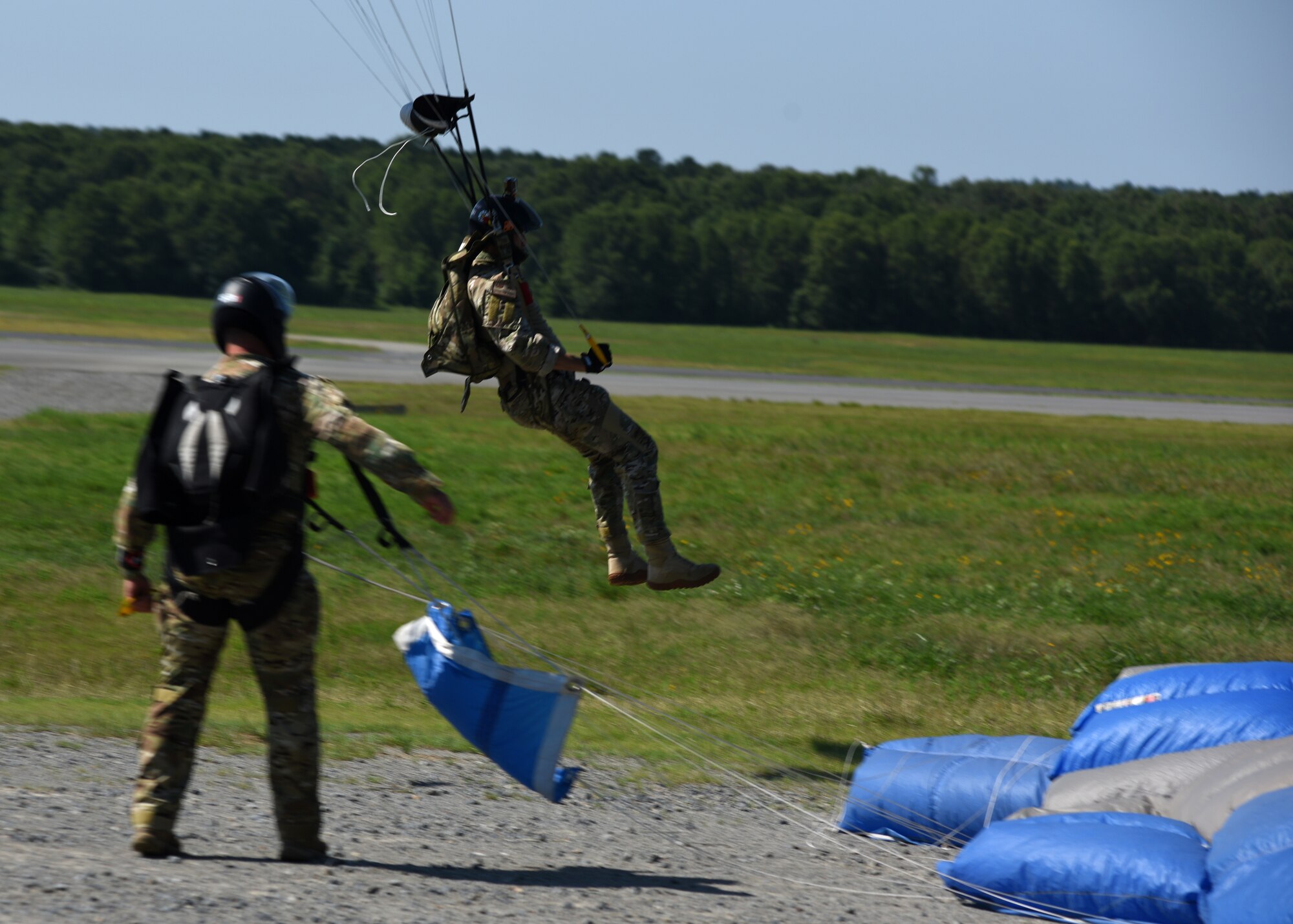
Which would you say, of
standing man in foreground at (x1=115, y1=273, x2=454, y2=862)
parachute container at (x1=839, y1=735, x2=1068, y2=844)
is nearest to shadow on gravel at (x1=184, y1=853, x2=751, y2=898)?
standing man in foreground at (x1=115, y1=273, x2=454, y2=862)

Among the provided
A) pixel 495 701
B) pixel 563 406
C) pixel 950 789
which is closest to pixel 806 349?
pixel 563 406

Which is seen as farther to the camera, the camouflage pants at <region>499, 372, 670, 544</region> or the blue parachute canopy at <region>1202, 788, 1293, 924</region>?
the camouflage pants at <region>499, 372, 670, 544</region>

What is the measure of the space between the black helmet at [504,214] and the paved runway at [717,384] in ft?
70.1

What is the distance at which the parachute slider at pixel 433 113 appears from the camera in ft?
24.2

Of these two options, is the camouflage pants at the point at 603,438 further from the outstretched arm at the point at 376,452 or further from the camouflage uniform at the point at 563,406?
the outstretched arm at the point at 376,452

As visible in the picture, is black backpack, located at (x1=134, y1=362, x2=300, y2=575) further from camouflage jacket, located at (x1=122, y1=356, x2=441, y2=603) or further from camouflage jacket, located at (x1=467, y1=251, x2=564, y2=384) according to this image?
camouflage jacket, located at (x1=467, y1=251, x2=564, y2=384)

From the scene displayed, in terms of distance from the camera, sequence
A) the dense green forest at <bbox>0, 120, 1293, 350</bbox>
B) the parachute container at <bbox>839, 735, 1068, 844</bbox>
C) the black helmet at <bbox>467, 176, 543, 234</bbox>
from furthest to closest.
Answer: the dense green forest at <bbox>0, 120, 1293, 350</bbox>
the black helmet at <bbox>467, 176, 543, 234</bbox>
the parachute container at <bbox>839, 735, 1068, 844</bbox>

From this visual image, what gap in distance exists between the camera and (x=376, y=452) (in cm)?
468

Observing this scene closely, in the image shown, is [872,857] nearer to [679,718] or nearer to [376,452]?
[679,718]

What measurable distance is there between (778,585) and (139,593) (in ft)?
26.9

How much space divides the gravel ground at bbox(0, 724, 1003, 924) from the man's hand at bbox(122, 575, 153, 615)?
0.92m

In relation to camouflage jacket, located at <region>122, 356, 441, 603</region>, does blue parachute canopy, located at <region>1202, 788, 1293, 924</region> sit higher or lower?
lower

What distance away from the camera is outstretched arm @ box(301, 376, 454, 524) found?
468cm

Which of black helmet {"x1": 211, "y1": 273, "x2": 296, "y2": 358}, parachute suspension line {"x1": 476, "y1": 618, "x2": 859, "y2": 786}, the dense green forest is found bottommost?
parachute suspension line {"x1": 476, "y1": 618, "x2": 859, "y2": 786}
